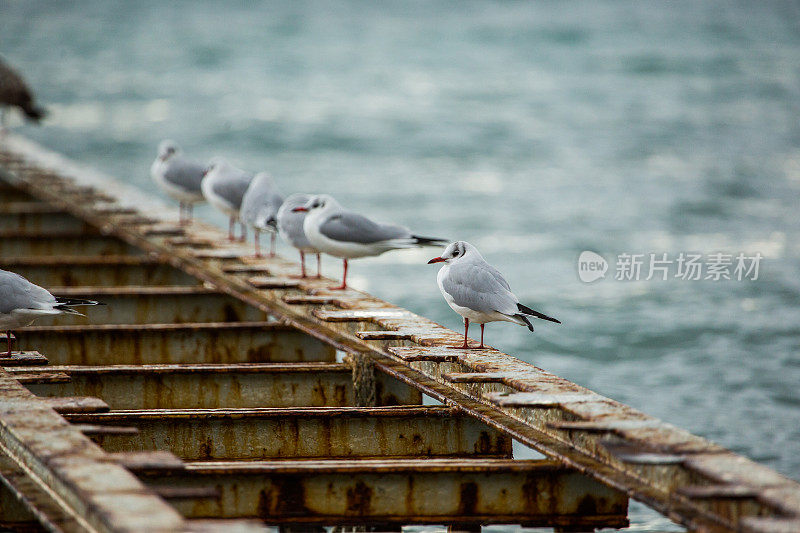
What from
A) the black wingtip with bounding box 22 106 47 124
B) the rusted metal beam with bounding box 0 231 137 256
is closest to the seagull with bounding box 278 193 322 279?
the rusted metal beam with bounding box 0 231 137 256

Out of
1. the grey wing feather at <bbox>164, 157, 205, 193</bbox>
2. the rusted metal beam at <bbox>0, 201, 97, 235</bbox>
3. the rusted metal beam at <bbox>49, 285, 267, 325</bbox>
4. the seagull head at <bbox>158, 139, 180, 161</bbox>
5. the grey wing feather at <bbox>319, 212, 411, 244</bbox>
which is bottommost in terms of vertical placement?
the rusted metal beam at <bbox>49, 285, 267, 325</bbox>

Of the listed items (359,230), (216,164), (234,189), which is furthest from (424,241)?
(216,164)

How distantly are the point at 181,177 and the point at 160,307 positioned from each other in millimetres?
3093

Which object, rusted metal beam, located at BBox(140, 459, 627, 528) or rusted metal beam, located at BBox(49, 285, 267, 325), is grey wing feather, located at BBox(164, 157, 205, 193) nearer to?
rusted metal beam, located at BBox(49, 285, 267, 325)

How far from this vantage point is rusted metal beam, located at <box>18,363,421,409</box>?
7.23 meters

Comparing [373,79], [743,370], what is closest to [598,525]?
[743,370]

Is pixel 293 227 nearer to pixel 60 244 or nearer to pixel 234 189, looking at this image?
pixel 234 189

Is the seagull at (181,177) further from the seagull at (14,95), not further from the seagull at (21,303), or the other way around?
the seagull at (14,95)

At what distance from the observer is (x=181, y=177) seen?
12773mm

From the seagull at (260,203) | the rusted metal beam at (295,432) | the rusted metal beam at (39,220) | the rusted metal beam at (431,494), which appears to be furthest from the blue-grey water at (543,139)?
the rusted metal beam at (39,220)

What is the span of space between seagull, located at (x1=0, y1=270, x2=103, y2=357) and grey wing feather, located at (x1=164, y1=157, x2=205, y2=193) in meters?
5.73

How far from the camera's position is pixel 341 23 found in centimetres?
8238

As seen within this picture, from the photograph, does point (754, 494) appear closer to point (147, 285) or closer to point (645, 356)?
point (147, 285)

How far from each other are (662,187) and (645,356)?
15.0 meters
